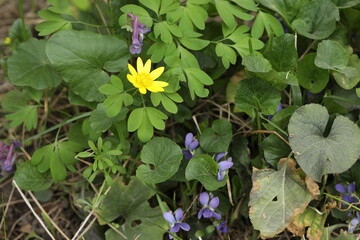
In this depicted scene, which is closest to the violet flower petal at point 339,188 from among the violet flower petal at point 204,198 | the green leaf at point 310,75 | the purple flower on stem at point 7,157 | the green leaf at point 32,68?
the green leaf at point 310,75

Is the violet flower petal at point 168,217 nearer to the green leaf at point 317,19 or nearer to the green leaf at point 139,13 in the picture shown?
the green leaf at point 139,13

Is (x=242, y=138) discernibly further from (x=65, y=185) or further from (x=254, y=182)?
(x=65, y=185)

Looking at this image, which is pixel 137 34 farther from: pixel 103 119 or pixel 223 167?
pixel 223 167

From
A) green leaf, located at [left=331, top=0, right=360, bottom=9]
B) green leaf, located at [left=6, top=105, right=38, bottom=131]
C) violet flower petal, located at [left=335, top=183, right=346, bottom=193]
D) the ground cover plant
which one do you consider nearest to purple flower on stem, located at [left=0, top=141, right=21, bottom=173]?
the ground cover plant

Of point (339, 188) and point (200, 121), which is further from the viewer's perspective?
point (200, 121)

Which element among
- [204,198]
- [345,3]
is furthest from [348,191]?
[345,3]

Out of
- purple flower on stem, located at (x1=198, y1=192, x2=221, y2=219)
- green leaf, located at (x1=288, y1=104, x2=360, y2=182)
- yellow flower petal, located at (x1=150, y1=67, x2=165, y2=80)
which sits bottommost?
purple flower on stem, located at (x1=198, y1=192, x2=221, y2=219)

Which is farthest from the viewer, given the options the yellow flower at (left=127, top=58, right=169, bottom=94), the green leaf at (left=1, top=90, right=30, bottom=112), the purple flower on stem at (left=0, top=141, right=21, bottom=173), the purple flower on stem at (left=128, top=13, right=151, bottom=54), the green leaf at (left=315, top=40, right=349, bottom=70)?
the green leaf at (left=1, top=90, right=30, bottom=112)

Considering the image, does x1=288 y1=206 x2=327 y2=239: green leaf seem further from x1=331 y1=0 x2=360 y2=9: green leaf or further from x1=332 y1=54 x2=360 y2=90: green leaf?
x1=331 y1=0 x2=360 y2=9: green leaf
